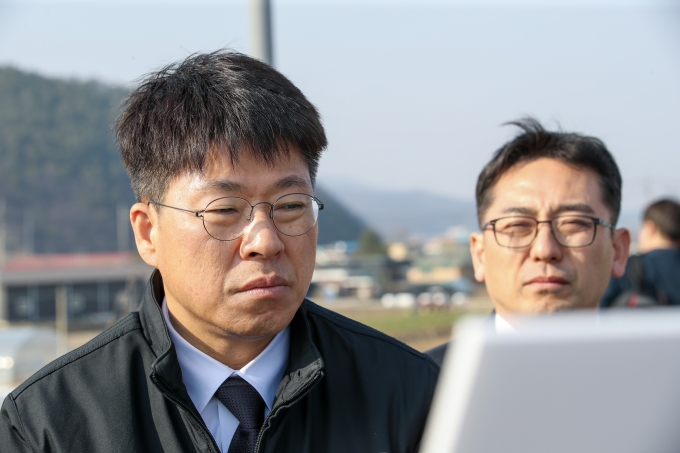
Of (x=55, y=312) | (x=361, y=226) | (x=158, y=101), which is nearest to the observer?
(x=158, y=101)

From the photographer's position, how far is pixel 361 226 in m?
120

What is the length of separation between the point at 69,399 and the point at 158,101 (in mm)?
903

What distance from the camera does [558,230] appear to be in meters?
2.69

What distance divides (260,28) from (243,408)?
2266 millimetres

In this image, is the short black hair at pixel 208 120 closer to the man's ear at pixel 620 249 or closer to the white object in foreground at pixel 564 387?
the white object in foreground at pixel 564 387

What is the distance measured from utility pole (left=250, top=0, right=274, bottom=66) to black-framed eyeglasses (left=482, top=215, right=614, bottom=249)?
1596mm

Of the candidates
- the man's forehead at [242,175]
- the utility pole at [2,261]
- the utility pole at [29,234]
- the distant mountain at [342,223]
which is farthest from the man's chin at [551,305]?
the distant mountain at [342,223]

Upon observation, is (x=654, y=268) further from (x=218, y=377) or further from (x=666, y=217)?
(x=218, y=377)

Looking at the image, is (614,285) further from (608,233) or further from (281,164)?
(281,164)

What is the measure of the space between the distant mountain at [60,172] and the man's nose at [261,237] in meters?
86.1

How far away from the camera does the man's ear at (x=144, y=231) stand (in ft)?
7.01

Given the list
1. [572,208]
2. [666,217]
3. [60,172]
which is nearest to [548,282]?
[572,208]

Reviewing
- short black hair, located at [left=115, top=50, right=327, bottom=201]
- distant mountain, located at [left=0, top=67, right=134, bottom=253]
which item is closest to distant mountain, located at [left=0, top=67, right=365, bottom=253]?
distant mountain, located at [left=0, top=67, right=134, bottom=253]

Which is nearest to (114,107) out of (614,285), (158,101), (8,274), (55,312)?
(158,101)
